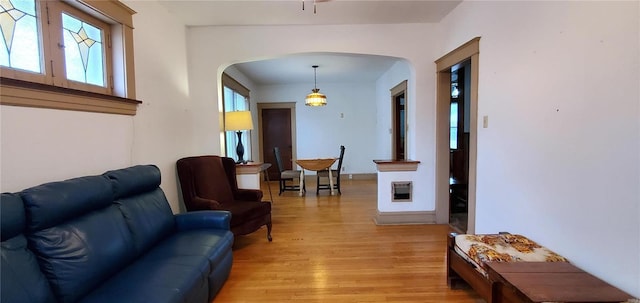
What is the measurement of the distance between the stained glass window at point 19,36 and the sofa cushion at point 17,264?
798mm

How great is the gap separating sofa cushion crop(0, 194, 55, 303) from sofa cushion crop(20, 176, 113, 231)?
43 mm

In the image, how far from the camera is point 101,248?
1.61 meters

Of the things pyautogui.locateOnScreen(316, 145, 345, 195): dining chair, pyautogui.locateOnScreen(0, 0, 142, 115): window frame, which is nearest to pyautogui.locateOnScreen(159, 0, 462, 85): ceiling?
pyautogui.locateOnScreen(0, 0, 142, 115): window frame

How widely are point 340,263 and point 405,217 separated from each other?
4.73 ft

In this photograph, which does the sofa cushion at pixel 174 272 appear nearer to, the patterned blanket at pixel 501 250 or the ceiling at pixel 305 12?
the patterned blanket at pixel 501 250

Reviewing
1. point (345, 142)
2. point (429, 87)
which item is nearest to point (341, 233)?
point (429, 87)

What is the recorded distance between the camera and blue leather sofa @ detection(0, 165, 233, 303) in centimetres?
128

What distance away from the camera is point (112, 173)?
6.50ft

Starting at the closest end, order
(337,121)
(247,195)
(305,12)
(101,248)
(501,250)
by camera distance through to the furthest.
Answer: (101,248) < (501,250) < (305,12) < (247,195) < (337,121)

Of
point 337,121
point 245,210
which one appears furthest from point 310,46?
point 337,121

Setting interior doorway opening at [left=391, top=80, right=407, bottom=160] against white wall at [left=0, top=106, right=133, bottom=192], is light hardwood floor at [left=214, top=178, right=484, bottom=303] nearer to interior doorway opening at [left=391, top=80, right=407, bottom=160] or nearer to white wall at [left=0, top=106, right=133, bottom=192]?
white wall at [left=0, top=106, right=133, bottom=192]

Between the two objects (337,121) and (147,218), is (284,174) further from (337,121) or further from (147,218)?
(147,218)

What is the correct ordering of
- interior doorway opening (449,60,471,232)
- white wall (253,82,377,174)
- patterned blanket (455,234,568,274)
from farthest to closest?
white wall (253,82,377,174)
interior doorway opening (449,60,471,232)
patterned blanket (455,234,568,274)

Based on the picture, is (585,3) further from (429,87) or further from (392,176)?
(392,176)
